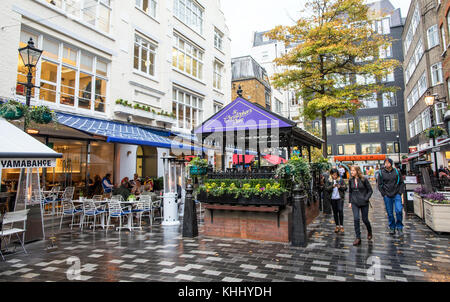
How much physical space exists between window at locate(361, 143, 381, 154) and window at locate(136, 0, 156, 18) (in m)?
38.6

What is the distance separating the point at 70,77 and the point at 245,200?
33.4 feet

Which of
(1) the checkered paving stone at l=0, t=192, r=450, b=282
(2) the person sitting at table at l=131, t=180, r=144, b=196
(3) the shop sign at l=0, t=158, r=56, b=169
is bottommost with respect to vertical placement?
(1) the checkered paving stone at l=0, t=192, r=450, b=282

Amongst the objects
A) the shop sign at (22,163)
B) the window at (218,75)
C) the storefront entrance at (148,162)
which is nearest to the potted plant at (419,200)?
the shop sign at (22,163)

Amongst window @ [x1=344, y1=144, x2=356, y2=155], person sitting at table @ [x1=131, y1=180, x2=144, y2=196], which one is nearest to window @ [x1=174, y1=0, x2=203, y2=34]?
person sitting at table @ [x1=131, y1=180, x2=144, y2=196]

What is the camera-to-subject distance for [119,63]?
1363 centimetres

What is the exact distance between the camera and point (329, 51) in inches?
534

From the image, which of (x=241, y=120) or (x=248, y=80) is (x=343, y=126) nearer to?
(x=248, y=80)

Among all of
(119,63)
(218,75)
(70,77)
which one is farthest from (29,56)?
(218,75)

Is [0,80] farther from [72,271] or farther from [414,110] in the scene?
[414,110]

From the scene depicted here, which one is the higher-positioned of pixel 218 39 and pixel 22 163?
pixel 218 39

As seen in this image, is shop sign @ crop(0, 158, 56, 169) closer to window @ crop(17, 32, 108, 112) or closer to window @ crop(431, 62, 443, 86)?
window @ crop(17, 32, 108, 112)

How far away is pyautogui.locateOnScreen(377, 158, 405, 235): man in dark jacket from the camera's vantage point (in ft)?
23.2

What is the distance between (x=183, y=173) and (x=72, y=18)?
8364 mm

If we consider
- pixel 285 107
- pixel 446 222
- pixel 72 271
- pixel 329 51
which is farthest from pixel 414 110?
pixel 72 271
